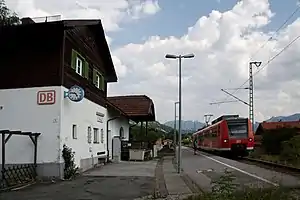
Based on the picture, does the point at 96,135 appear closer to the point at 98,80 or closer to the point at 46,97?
the point at 98,80

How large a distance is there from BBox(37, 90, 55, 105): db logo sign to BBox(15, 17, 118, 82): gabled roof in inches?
108

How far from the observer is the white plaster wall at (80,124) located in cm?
2000

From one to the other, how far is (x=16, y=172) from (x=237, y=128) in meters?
21.3

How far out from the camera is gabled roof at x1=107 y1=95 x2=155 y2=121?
38.3m

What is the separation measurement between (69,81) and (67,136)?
2.45 m

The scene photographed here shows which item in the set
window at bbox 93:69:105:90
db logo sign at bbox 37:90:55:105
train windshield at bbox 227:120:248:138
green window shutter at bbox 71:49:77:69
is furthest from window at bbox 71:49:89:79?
train windshield at bbox 227:120:248:138

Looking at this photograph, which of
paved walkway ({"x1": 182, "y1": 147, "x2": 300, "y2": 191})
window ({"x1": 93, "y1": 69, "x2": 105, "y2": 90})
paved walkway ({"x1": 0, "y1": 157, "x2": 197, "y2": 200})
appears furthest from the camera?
window ({"x1": 93, "y1": 69, "x2": 105, "y2": 90})

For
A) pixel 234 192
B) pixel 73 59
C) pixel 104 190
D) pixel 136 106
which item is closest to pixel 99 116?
pixel 73 59

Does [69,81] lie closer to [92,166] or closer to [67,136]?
[67,136]

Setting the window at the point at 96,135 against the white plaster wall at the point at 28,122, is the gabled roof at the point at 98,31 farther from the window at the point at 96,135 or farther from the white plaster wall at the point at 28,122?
the window at the point at 96,135

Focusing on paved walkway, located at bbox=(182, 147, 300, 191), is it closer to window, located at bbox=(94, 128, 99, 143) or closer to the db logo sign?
window, located at bbox=(94, 128, 99, 143)

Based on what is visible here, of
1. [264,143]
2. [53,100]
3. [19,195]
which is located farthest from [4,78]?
[264,143]

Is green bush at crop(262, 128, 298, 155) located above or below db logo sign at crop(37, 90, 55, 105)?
below

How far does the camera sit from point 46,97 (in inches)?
768
